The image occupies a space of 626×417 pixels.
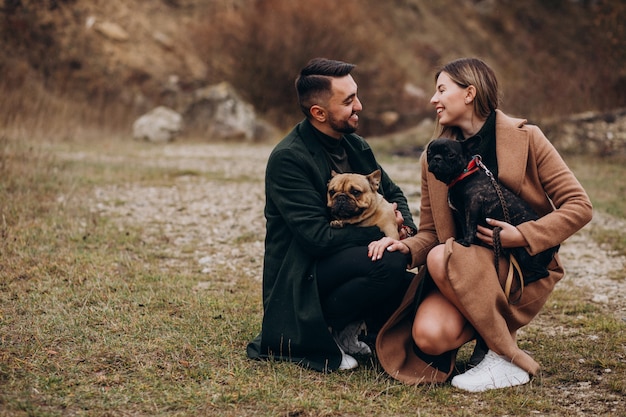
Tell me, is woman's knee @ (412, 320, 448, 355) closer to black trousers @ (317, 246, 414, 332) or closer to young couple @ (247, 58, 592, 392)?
young couple @ (247, 58, 592, 392)

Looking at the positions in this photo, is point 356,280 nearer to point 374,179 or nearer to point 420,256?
point 420,256

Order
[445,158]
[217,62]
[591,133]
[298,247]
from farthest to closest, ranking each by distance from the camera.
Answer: [217,62] < [591,133] < [298,247] < [445,158]

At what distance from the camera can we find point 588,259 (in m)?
7.73

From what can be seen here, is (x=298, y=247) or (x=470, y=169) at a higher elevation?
(x=470, y=169)

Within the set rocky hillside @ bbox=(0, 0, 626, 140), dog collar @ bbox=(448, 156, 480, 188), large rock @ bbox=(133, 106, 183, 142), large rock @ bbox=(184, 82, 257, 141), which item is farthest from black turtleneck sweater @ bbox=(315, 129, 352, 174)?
large rock @ bbox=(184, 82, 257, 141)

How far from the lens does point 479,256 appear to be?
404 centimetres

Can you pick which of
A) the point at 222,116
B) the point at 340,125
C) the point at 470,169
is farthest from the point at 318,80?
the point at 222,116

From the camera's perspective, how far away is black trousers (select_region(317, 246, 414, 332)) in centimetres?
422

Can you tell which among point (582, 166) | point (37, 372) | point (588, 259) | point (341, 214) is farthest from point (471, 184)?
point (582, 166)

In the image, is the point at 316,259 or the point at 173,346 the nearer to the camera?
the point at 316,259

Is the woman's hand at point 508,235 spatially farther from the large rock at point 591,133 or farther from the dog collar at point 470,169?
the large rock at point 591,133

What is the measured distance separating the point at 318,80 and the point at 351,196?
79cm

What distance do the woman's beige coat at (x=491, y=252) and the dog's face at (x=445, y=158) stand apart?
0.92 ft

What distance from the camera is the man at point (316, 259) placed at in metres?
4.24
